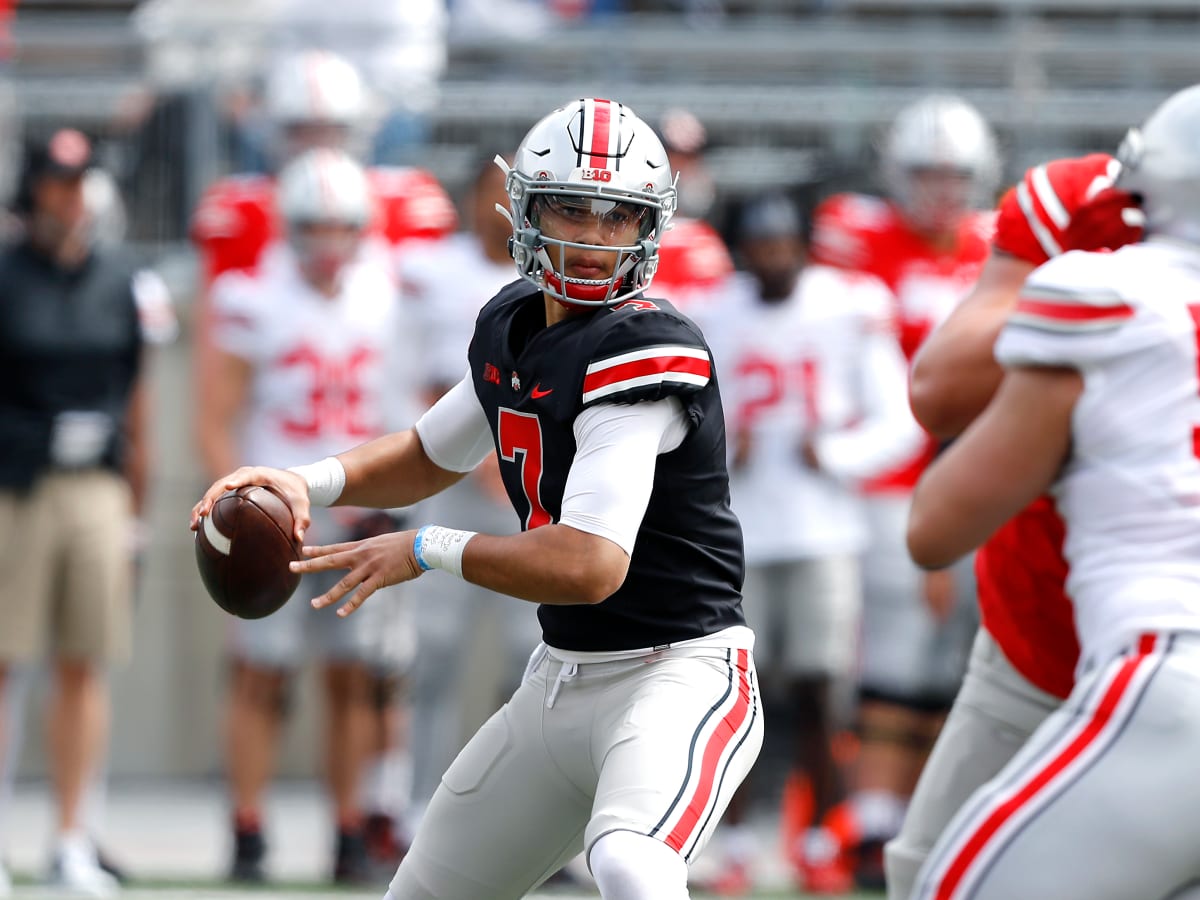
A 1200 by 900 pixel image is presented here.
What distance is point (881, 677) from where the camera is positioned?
19.8 ft

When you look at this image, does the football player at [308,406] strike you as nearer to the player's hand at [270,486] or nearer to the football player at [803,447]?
the football player at [803,447]

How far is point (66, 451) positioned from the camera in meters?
5.75

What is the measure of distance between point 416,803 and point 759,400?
169cm

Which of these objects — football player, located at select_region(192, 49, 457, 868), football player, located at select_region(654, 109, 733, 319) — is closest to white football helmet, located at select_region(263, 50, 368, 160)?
football player, located at select_region(192, 49, 457, 868)

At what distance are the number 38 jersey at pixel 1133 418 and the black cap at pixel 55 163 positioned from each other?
396 centimetres

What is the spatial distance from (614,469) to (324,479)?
626 millimetres

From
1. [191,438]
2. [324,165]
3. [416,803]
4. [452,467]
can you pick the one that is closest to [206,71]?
[191,438]

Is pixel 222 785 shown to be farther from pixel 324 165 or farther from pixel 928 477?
pixel 928 477

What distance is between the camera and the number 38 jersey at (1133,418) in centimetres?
255

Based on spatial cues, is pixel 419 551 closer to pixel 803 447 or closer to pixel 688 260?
pixel 803 447

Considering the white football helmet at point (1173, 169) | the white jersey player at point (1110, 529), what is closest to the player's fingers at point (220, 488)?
the white jersey player at point (1110, 529)

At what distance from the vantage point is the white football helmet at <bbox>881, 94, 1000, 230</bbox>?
6.35 m

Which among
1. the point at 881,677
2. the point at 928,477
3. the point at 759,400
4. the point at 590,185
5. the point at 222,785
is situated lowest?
Result: the point at 222,785

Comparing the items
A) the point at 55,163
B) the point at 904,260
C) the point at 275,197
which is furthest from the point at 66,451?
the point at 904,260
